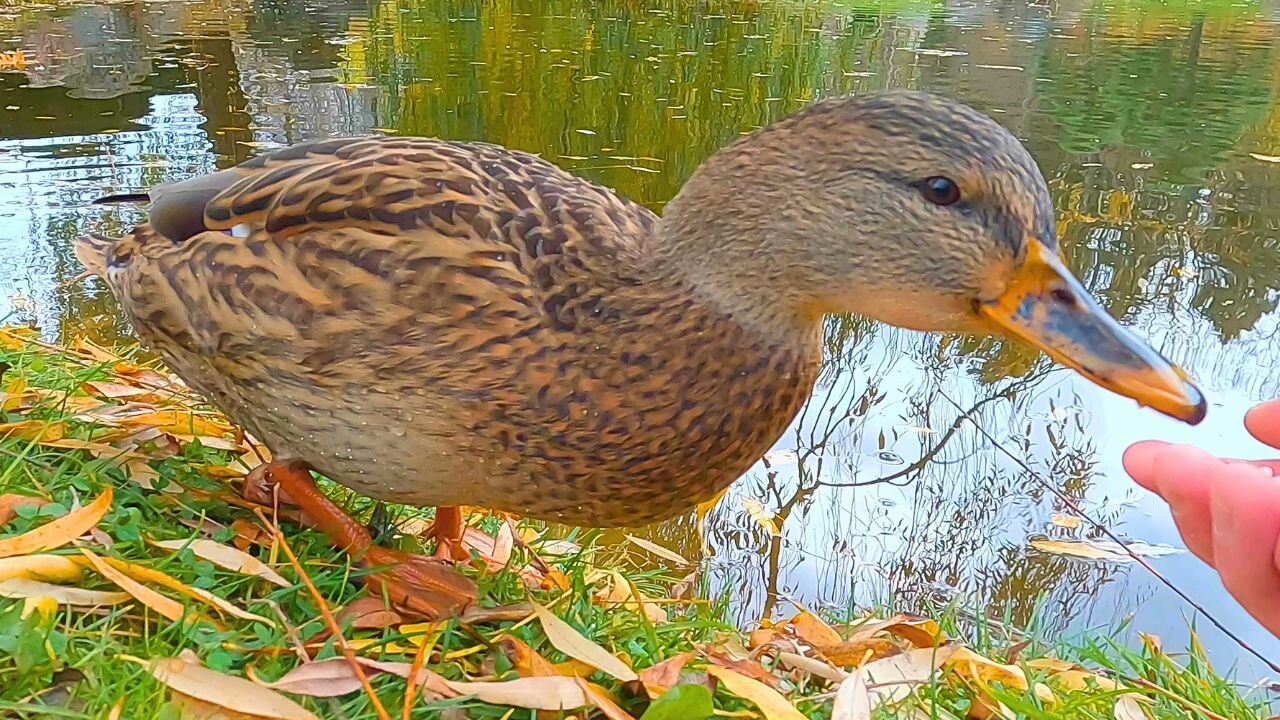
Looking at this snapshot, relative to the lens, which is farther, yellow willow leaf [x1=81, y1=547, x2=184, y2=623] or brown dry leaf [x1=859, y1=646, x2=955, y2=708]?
brown dry leaf [x1=859, y1=646, x2=955, y2=708]

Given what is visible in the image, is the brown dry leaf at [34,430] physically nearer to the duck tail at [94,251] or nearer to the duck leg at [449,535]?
the duck tail at [94,251]

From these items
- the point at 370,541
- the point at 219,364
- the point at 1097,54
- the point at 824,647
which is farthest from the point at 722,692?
the point at 1097,54

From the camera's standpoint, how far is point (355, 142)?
2115 mm

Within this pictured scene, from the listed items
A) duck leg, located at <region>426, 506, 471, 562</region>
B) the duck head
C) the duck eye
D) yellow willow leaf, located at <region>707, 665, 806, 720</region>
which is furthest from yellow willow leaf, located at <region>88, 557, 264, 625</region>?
the duck eye

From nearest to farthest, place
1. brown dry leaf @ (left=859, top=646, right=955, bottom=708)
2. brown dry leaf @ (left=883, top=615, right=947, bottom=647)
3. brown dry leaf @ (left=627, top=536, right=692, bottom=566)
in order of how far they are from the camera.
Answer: brown dry leaf @ (left=859, top=646, right=955, bottom=708)
brown dry leaf @ (left=883, top=615, right=947, bottom=647)
brown dry leaf @ (left=627, top=536, right=692, bottom=566)

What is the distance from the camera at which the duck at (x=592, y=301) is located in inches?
61.5

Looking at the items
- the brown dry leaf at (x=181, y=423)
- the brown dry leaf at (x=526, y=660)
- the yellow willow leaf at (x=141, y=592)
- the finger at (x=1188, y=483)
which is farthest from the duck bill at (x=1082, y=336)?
the brown dry leaf at (x=181, y=423)

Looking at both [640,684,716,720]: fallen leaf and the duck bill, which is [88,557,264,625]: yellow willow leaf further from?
the duck bill

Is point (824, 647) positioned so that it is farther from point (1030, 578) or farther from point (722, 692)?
point (1030, 578)

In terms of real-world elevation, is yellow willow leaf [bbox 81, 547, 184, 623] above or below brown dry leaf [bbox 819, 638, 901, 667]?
→ above

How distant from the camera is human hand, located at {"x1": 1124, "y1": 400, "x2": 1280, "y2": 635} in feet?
4.02

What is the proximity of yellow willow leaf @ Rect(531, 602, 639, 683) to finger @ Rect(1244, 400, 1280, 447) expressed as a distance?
3.05 ft

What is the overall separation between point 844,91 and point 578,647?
688 centimetres

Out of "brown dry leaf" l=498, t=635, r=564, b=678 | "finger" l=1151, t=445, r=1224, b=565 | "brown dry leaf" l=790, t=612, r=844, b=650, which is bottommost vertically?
"brown dry leaf" l=790, t=612, r=844, b=650
